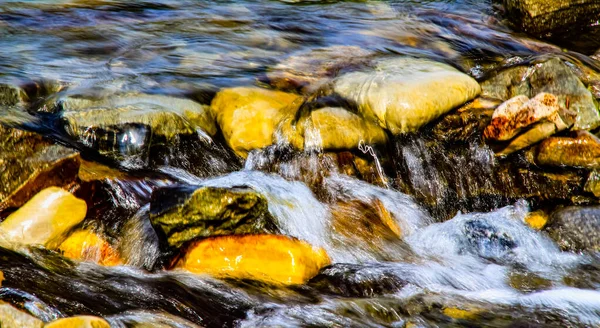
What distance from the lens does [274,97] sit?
6.70 metres

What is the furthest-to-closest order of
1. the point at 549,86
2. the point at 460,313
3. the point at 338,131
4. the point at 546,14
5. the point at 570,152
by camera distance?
the point at 546,14 < the point at 549,86 < the point at 570,152 < the point at 338,131 < the point at 460,313

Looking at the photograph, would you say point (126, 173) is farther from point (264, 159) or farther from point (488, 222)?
point (488, 222)

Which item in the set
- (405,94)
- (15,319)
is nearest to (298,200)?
(405,94)

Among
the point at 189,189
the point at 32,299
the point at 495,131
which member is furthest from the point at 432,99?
the point at 32,299

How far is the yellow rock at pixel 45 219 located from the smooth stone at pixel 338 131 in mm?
2163

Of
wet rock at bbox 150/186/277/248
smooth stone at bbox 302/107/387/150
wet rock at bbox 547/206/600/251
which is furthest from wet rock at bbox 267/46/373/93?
wet rock at bbox 547/206/600/251

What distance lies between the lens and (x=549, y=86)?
726cm

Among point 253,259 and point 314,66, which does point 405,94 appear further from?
point 253,259

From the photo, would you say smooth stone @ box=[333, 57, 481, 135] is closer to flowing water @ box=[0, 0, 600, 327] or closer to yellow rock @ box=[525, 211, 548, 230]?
flowing water @ box=[0, 0, 600, 327]

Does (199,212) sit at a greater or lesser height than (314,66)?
lesser

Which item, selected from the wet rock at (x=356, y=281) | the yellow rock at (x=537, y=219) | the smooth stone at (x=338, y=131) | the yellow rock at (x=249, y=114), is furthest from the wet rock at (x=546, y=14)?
the wet rock at (x=356, y=281)

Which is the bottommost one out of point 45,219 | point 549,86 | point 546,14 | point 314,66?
point 45,219

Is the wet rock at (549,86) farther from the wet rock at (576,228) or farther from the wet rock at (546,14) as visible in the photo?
the wet rock at (546,14)

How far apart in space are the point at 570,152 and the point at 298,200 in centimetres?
274
